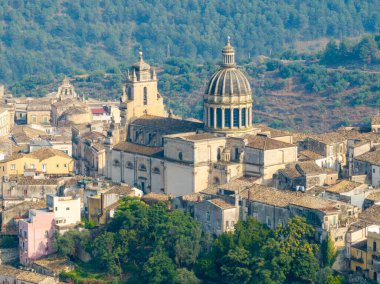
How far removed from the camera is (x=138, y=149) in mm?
82500

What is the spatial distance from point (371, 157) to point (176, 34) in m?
120

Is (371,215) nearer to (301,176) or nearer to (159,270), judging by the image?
(301,176)

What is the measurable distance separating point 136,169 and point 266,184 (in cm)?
1006

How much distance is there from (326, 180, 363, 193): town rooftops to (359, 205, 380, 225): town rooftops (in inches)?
103

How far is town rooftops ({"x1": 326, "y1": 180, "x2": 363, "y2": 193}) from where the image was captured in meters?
70.0

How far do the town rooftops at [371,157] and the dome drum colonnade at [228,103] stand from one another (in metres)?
7.11

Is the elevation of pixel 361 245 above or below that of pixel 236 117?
below

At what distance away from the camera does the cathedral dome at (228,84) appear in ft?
257

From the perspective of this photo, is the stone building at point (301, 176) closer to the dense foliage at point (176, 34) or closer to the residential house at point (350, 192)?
the residential house at point (350, 192)

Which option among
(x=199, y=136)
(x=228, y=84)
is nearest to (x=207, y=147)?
(x=199, y=136)

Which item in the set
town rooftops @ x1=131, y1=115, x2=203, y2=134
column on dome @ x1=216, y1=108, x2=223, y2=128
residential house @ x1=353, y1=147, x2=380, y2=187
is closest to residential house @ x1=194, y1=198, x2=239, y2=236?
residential house @ x1=353, y1=147, x2=380, y2=187

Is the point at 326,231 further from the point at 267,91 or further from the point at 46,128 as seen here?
the point at 267,91

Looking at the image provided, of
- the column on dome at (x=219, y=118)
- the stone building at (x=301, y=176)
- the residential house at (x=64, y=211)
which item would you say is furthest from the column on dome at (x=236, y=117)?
the residential house at (x=64, y=211)

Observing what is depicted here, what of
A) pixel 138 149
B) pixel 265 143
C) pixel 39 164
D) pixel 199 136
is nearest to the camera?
pixel 265 143
